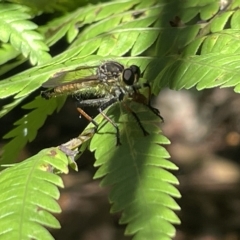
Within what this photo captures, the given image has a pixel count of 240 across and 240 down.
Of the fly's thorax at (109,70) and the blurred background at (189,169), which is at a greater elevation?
the fly's thorax at (109,70)

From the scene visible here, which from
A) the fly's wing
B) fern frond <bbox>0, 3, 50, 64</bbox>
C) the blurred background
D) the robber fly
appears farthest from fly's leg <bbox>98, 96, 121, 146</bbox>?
the blurred background

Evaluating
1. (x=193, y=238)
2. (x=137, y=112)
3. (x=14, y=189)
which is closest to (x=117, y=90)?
(x=137, y=112)

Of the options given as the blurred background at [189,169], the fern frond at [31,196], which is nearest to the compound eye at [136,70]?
the fern frond at [31,196]

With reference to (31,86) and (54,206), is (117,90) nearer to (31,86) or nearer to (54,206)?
(31,86)

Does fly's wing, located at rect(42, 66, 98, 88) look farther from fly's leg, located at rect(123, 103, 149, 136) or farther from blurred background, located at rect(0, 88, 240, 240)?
blurred background, located at rect(0, 88, 240, 240)

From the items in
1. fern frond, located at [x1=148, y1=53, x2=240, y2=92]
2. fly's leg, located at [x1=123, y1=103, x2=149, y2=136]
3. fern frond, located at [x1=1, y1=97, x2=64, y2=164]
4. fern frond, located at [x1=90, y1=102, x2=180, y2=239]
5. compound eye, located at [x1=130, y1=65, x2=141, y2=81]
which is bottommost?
fern frond, located at [x1=1, y1=97, x2=64, y2=164]

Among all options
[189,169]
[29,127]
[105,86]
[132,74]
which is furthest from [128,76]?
[189,169]

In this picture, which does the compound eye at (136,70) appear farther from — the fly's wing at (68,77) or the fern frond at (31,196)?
the fern frond at (31,196)
